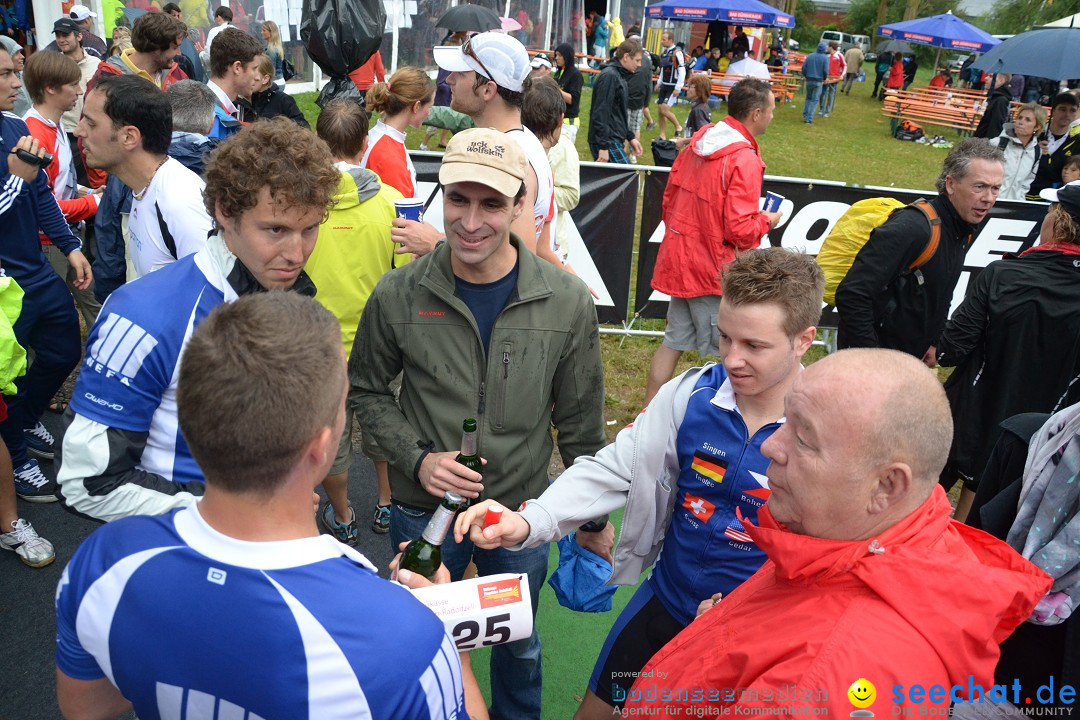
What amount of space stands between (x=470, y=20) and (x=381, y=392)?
6698 millimetres

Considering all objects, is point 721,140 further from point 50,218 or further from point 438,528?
point 50,218

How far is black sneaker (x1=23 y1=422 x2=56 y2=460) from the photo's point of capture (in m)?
5.03

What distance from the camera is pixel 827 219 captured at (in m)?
7.04

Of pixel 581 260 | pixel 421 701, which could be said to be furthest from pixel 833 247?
pixel 421 701

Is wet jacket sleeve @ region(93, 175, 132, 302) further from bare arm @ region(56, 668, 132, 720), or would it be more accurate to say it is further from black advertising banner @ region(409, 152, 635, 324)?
black advertising banner @ region(409, 152, 635, 324)

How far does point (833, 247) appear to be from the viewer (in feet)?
16.1

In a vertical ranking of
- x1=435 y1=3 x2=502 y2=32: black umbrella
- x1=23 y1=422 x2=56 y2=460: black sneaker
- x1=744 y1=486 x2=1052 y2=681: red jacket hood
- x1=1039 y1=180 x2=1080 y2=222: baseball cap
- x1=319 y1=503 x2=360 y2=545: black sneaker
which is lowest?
x1=319 y1=503 x2=360 y2=545: black sneaker

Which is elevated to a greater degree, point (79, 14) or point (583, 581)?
point (79, 14)

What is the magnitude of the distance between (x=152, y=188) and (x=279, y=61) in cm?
1276

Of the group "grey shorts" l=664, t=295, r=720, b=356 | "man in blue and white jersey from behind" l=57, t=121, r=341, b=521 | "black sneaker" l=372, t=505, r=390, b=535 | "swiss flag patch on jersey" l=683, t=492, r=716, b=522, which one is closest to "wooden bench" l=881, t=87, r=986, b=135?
"grey shorts" l=664, t=295, r=720, b=356

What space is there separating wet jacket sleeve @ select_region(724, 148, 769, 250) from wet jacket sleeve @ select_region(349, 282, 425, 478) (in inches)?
128

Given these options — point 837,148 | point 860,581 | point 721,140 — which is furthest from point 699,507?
point 837,148

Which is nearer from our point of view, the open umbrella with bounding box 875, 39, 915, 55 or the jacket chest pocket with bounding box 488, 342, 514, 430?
the jacket chest pocket with bounding box 488, 342, 514, 430

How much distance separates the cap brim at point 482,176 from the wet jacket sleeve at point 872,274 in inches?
104
